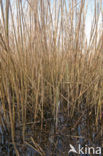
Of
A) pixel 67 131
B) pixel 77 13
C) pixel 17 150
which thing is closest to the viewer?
pixel 17 150

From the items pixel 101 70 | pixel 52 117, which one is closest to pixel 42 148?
pixel 52 117

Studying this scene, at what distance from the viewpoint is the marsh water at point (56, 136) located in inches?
36.5

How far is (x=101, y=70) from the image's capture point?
1.24 meters

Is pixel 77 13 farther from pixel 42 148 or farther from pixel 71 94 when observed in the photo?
pixel 42 148

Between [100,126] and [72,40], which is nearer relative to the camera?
[100,126]

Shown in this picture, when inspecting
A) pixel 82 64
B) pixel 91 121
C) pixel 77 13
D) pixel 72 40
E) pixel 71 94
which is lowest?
pixel 91 121

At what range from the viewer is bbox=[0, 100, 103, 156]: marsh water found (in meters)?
0.93

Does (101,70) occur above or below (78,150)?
above

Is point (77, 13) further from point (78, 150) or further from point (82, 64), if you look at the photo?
point (78, 150)

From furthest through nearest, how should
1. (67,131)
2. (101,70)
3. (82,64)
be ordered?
(82,64), (101,70), (67,131)

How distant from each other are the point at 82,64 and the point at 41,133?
2.23 feet

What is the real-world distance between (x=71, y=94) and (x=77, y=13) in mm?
581

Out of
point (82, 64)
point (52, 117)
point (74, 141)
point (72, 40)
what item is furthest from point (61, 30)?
point (74, 141)

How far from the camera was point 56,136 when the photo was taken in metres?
1.06
